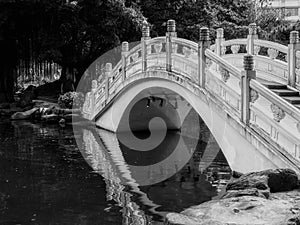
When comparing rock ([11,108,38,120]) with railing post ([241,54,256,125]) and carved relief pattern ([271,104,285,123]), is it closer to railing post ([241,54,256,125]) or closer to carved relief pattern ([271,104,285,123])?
railing post ([241,54,256,125])

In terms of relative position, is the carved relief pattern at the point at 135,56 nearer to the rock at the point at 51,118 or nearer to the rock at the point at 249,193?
the rock at the point at 51,118

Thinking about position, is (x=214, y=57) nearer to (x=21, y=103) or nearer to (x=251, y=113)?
(x=251, y=113)

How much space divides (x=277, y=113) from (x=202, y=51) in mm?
2747

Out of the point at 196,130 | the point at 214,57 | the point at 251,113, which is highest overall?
the point at 214,57

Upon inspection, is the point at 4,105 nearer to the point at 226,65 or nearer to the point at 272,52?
the point at 272,52

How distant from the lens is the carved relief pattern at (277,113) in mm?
6949

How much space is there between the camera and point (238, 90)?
28.5 ft

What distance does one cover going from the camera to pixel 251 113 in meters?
7.79

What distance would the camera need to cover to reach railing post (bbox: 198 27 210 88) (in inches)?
367

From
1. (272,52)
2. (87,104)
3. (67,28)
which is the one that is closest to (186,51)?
(272,52)

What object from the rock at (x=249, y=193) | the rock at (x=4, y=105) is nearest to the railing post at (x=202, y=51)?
the rock at (x=249, y=193)

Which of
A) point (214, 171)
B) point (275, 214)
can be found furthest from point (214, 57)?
point (275, 214)

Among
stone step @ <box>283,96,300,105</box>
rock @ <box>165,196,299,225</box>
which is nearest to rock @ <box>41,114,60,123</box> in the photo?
stone step @ <box>283,96,300,105</box>

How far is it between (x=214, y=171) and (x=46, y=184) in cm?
328
